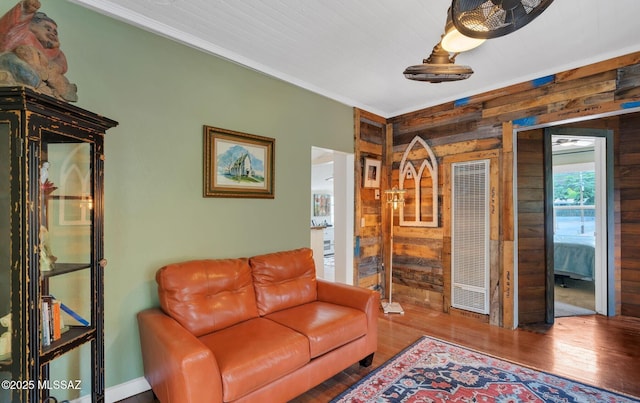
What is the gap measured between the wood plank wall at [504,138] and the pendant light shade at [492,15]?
2212mm

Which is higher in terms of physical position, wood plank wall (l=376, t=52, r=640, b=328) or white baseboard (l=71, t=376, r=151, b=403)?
wood plank wall (l=376, t=52, r=640, b=328)

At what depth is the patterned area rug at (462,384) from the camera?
209cm

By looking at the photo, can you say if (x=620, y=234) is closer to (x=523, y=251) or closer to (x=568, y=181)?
(x=523, y=251)

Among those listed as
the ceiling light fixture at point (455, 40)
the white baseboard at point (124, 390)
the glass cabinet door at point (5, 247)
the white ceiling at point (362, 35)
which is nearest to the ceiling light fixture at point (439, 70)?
the ceiling light fixture at point (455, 40)

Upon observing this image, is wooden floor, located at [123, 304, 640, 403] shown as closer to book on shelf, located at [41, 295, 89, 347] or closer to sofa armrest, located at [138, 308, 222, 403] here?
sofa armrest, located at [138, 308, 222, 403]

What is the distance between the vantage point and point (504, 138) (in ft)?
11.2

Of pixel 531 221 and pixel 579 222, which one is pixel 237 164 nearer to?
pixel 531 221

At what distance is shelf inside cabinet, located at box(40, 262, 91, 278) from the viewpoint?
1495 millimetres

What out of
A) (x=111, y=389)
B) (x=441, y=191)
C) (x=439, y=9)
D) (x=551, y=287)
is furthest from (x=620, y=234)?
(x=111, y=389)

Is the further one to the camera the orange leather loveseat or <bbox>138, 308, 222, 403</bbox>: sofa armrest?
the orange leather loveseat

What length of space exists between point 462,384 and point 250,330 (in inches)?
63.9

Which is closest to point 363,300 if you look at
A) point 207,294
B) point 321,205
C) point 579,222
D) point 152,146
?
point 207,294

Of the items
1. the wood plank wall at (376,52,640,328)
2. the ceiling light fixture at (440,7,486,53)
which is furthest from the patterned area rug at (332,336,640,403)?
the ceiling light fixture at (440,7,486,53)

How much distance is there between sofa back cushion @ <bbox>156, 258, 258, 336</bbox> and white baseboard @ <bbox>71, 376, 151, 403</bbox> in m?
0.65
